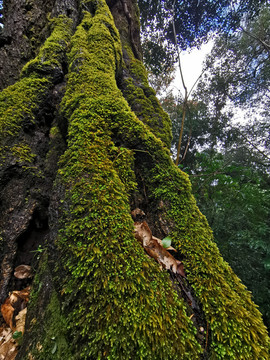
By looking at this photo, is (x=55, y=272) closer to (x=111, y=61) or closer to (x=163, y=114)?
(x=111, y=61)

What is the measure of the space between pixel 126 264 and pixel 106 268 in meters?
0.11

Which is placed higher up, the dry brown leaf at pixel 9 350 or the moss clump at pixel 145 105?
the moss clump at pixel 145 105

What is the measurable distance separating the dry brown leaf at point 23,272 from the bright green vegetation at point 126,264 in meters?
0.65

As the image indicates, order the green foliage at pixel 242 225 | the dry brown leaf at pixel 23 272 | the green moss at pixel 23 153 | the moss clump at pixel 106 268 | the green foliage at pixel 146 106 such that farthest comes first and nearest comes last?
the green foliage at pixel 242 225 → the green foliage at pixel 146 106 → the green moss at pixel 23 153 → the dry brown leaf at pixel 23 272 → the moss clump at pixel 106 268

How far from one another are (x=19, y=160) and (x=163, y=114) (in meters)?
2.43

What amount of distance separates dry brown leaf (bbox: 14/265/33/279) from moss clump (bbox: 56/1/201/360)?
2.20ft

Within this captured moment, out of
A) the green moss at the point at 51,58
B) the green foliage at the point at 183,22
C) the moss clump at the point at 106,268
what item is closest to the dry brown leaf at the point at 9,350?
the moss clump at the point at 106,268

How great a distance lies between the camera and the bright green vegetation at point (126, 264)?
77 centimetres

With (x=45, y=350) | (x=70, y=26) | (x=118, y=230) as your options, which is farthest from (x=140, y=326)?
(x=70, y=26)

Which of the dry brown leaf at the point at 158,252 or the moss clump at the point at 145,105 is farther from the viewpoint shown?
the moss clump at the point at 145,105

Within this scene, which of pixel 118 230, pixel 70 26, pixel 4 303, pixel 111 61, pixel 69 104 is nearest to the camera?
pixel 118 230

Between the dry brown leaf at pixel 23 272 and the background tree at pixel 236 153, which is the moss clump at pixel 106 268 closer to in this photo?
the dry brown leaf at pixel 23 272

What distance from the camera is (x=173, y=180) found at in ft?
4.95

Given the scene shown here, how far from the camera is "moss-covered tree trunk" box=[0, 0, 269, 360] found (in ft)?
2.63
